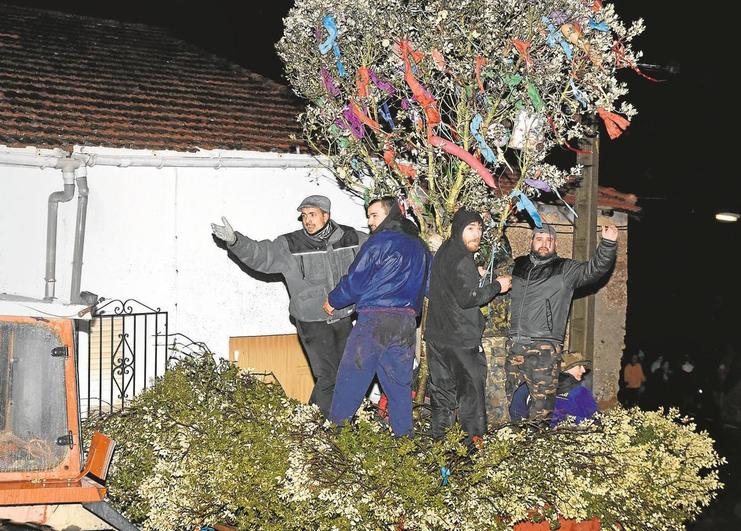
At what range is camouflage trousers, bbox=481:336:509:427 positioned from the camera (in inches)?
352

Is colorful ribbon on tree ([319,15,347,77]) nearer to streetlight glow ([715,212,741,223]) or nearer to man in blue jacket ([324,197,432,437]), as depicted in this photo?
man in blue jacket ([324,197,432,437])

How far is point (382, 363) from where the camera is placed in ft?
25.7

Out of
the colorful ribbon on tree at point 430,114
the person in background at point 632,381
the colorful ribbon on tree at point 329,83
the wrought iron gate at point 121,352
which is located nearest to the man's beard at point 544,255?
the colorful ribbon on tree at point 430,114

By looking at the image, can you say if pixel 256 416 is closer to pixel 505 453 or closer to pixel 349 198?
pixel 505 453

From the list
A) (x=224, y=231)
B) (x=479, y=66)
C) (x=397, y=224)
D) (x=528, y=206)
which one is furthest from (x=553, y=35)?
(x=224, y=231)

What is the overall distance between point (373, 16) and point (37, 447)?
16.4 ft

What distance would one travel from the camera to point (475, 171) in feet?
29.5

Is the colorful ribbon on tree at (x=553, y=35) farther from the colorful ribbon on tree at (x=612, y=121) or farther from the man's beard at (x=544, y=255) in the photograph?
the man's beard at (x=544, y=255)

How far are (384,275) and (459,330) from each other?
0.82 meters

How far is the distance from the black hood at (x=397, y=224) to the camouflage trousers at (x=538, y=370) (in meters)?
1.61

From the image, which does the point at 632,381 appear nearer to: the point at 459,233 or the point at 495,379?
the point at 495,379

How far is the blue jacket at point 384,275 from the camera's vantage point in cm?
786

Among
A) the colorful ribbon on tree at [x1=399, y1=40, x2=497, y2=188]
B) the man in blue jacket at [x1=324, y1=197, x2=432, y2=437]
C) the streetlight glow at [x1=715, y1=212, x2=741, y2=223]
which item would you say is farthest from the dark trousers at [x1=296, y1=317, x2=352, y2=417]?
the streetlight glow at [x1=715, y1=212, x2=741, y2=223]

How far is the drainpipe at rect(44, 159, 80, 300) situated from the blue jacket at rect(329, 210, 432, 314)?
3498 mm
